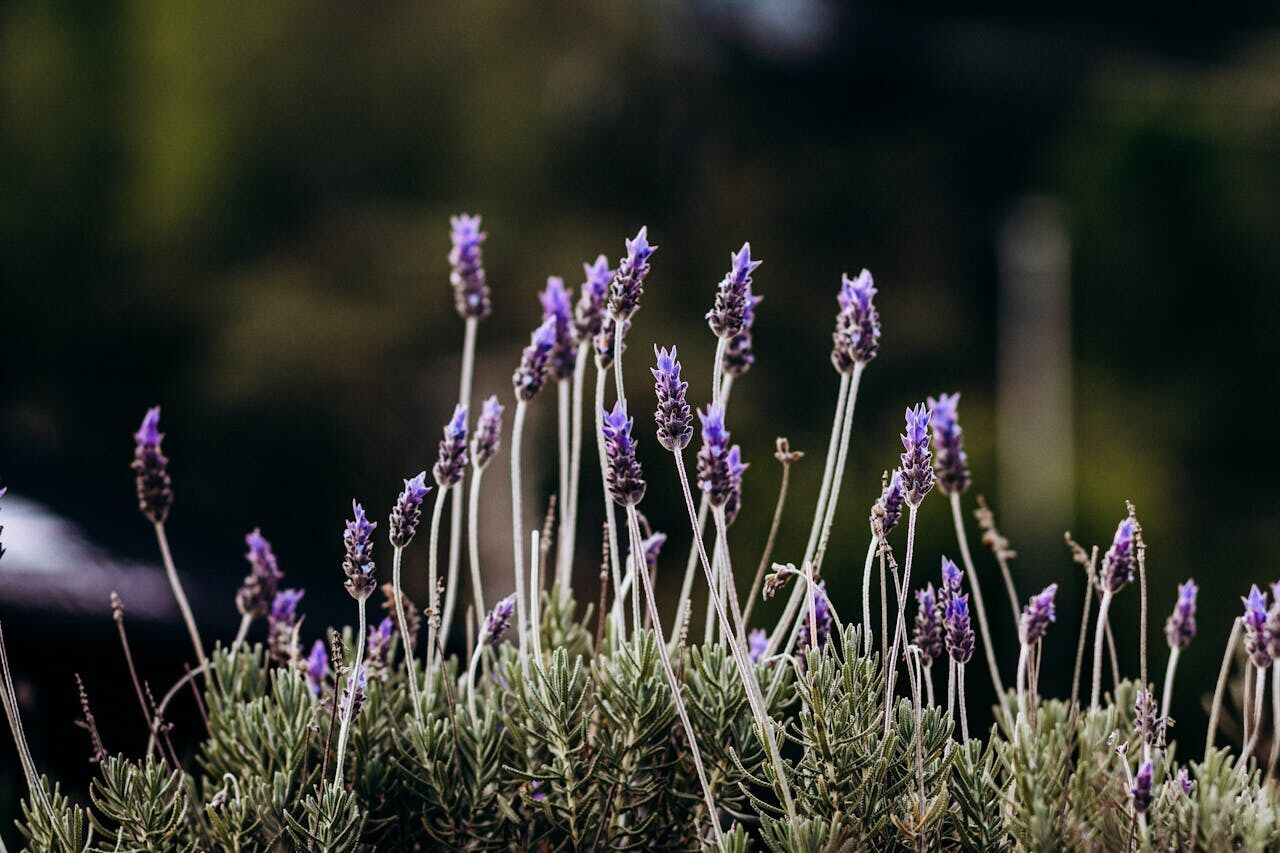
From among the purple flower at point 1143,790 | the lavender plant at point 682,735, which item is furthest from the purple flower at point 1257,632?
the purple flower at point 1143,790

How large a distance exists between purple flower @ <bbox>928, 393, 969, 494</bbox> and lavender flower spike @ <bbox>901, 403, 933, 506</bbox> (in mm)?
120

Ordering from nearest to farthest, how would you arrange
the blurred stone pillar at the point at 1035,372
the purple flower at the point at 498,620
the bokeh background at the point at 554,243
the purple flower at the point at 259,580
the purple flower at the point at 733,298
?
1. the purple flower at the point at 733,298
2. the purple flower at the point at 498,620
3. the purple flower at the point at 259,580
4. the blurred stone pillar at the point at 1035,372
5. the bokeh background at the point at 554,243

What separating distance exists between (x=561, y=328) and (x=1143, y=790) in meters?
0.97

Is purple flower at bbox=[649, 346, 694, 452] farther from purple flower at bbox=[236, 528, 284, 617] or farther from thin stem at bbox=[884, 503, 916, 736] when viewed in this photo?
purple flower at bbox=[236, 528, 284, 617]

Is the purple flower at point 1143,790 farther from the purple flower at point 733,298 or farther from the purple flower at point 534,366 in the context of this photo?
the purple flower at point 534,366

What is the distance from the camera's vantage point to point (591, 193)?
62.9 ft

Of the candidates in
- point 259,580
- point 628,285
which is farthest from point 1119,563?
point 259,580

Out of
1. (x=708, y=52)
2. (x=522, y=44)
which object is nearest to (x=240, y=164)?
(x=522, y=44)

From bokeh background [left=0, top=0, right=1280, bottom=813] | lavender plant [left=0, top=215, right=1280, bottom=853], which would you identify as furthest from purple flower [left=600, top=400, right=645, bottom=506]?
bokeh background [left=0, top=0, right=1280, bottom=813]

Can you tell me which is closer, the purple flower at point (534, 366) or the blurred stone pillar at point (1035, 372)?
the purple flower at point (534, 366)

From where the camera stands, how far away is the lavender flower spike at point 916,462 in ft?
5.57

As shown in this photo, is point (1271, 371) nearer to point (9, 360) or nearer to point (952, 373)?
point (952, 373)

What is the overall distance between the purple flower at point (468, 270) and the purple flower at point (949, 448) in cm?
65

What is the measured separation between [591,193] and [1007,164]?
26.3 feet
